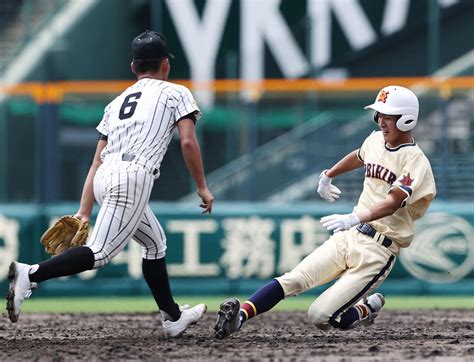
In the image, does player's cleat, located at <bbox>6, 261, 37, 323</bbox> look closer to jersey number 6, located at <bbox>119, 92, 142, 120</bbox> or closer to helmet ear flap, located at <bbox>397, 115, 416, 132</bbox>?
jersey number 6, located at <bbox>119, 92, 142, 120</bbox>

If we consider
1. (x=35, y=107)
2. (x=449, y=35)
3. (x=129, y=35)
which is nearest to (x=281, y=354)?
(x=35, y=107)

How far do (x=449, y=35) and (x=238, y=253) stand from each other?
4970 mm

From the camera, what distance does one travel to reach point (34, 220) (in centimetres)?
1266

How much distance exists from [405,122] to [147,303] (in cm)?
552

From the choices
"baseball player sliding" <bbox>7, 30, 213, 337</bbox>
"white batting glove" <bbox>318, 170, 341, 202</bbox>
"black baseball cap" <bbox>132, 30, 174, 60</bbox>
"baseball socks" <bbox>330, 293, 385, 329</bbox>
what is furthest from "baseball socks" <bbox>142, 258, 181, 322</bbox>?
"black baseball cap" <bbox>132, 30, 174, 60</bbox>

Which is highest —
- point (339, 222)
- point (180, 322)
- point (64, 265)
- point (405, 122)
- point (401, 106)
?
point (401, 106)

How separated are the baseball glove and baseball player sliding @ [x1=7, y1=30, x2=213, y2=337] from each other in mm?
71

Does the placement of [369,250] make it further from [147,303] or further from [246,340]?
[147,303]

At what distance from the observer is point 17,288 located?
6.62 meters

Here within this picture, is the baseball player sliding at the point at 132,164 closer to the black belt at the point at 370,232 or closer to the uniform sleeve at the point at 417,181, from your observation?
the black belt at the point at 370,232

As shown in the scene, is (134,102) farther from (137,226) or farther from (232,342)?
(232,342)

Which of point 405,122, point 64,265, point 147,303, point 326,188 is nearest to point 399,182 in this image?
point 405,122

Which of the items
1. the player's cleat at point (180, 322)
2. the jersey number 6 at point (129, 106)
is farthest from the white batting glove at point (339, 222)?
the jersey number 6 at point (129, 106)

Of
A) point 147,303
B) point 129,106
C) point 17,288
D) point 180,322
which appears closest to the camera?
point 17,288
